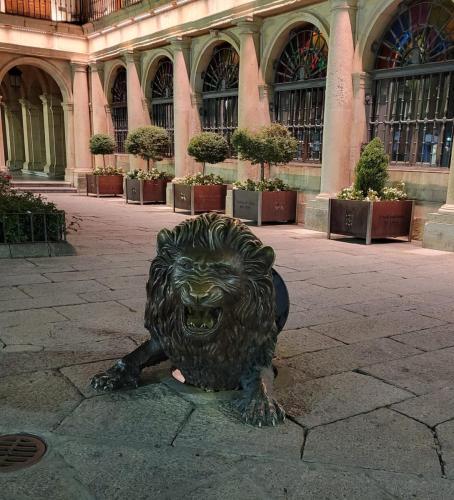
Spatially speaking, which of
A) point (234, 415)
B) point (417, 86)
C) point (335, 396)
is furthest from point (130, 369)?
point (417, 86)

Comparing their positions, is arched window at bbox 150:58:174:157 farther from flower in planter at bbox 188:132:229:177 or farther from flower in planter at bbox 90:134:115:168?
flower in planter at bbox 188:132:229:177

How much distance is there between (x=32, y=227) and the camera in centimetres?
760

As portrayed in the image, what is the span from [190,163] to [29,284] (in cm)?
1041

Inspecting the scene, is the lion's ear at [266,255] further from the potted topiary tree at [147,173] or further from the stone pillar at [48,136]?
the stone pillar at [48,136]

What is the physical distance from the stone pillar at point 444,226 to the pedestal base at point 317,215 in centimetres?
227

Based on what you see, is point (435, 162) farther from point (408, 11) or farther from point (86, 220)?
point (86, 220)

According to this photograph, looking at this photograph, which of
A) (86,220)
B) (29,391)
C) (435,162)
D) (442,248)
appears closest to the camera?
(29,391)

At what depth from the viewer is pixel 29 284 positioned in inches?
230

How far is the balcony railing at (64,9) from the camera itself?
1898 cm

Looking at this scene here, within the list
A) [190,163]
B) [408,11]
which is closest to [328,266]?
[408,11]

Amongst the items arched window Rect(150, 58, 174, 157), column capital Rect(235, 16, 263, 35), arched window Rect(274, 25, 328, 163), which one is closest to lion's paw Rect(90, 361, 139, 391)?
arched window Rect(274, 25, 328, 163)

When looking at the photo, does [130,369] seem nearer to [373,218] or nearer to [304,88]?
[373,218]

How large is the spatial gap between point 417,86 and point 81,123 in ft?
47.3

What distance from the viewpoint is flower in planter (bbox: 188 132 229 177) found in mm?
13133
